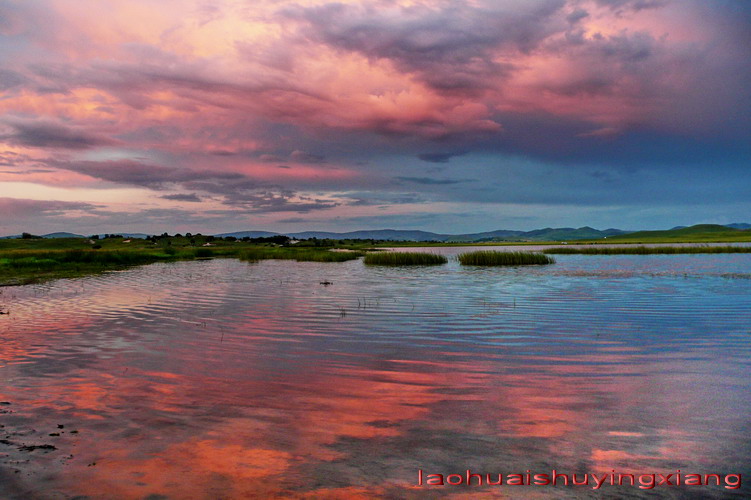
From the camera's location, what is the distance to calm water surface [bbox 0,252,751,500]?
242 inches

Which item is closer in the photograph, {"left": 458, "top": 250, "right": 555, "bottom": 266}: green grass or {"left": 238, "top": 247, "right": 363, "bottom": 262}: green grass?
{"left": 458, "top": 250, "right": 555, "bottom": 266}: green grass

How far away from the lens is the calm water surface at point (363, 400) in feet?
20.2

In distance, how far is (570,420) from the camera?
8.03m

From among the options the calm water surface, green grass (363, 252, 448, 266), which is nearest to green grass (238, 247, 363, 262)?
green grass (363, 252, 448, 266)

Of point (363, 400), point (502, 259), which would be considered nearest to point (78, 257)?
point (502, 259)

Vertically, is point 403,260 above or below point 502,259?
below

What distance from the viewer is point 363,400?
30.6ft

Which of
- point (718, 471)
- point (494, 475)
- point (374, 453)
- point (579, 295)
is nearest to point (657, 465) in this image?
point (718, 471)

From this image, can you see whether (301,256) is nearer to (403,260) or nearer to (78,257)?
(403,260)

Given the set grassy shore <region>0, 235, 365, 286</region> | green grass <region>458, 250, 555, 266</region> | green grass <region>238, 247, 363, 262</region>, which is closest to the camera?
grassy shore <region>0, 235, 365, 286</region>

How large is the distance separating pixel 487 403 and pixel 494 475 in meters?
3.02

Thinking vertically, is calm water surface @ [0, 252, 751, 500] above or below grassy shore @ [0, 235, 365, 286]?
below

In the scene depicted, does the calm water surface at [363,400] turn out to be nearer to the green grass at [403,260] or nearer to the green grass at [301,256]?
the green grass at [403,260]

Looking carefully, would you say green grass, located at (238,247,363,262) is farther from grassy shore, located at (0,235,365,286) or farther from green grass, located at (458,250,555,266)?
green grass, located at (458,250,555,266)
